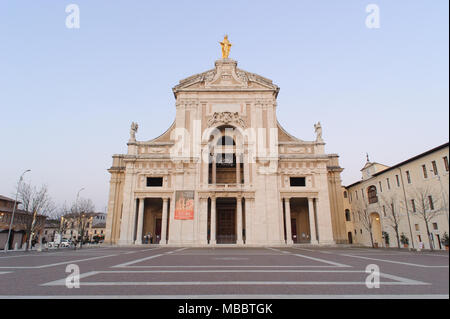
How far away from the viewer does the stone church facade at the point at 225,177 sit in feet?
127

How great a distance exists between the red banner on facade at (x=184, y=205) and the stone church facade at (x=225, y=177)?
0.45ft

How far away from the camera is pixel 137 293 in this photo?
6.59 meters

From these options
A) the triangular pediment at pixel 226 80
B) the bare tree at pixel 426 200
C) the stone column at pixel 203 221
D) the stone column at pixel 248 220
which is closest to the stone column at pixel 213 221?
the stone column at pixel 203 221

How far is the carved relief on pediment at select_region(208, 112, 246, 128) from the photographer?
42.6 m

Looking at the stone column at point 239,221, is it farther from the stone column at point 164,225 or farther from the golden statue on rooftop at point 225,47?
the golden statue on rooftop at point 225,47

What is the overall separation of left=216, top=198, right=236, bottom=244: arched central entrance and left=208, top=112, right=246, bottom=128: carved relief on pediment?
456 inches

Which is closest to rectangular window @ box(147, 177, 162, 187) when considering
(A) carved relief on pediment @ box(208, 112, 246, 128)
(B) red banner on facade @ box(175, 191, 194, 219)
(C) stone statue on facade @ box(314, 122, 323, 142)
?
(B) red banner on facade @ box(175, 191, 194, 219)

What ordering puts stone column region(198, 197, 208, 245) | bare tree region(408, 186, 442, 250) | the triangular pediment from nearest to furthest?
bare tree region(408, 186, 442, 250)
stone column region(198, 197, 208, 245)
the triangular pediment

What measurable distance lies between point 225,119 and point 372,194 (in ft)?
83.6

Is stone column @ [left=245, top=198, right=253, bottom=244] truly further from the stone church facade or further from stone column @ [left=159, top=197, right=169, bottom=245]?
stone column @ [left=159, top=197, right=169, bottom=245]

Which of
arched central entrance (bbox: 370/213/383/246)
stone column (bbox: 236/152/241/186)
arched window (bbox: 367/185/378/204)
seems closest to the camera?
stone column (bbox: 236/152/241/186)
